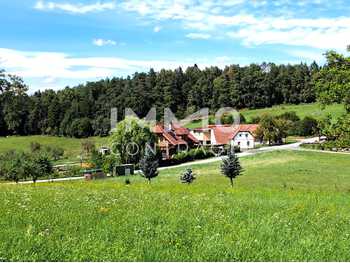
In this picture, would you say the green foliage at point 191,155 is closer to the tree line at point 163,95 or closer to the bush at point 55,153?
the bush at point 55,153

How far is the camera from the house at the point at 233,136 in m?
104

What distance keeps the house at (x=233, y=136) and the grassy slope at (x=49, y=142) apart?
2654 cm

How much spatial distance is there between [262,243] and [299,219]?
99.9 inches

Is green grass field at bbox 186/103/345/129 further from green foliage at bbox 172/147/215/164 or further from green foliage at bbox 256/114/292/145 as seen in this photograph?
green foliage at bbox 172/147/215/164

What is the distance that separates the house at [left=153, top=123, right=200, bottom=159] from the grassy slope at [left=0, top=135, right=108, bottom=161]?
21.0 m

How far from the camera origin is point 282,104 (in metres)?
153

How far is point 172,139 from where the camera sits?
97125 millimetres

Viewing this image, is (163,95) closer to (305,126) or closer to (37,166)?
(305,126)

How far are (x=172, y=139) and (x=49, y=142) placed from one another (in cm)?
4512

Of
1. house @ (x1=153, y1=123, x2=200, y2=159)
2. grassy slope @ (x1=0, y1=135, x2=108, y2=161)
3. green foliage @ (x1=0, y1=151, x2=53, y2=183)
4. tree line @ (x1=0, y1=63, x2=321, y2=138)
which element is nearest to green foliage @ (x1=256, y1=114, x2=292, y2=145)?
house @ (x1=153, y1=123, x2=200, y2=159)

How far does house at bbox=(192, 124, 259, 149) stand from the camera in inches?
4114

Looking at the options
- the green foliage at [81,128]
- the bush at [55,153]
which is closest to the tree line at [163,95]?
the green foliage at [81,128]

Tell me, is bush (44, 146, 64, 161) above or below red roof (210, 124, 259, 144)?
below

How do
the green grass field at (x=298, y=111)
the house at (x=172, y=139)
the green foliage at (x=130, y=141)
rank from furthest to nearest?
the green grass field at (x=298, y=111)
the house at (x=172, y=139)
the green foliage at (x=130, y=141)
